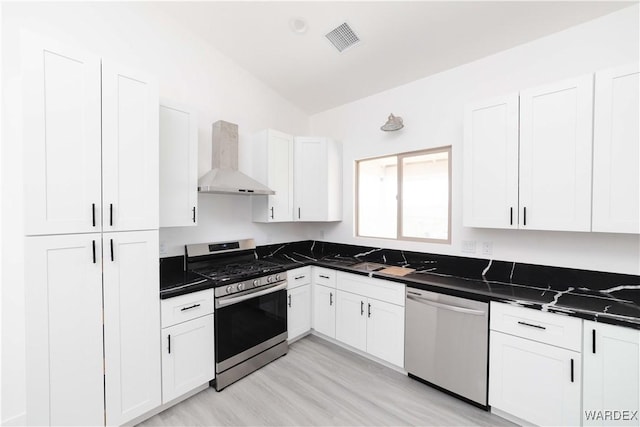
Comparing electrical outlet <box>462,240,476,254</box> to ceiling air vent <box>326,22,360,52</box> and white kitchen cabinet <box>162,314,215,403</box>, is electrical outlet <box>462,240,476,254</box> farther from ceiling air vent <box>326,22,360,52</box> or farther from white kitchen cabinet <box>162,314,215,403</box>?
white kitchen cabinet <box>162,314,215,403</box>

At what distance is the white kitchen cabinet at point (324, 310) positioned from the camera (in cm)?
290

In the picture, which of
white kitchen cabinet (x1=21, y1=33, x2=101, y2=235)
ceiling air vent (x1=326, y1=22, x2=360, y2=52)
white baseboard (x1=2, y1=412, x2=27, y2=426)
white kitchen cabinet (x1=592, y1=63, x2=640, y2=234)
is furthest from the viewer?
ceiling air vent (x1=326, y1=22, x2=360, y2=52)

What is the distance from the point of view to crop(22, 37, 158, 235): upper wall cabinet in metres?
1.45

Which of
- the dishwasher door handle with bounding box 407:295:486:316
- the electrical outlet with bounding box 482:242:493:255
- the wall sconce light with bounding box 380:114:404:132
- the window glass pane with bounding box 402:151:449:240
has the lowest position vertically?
the dishwasher door handle with bounding box 407:295:486:316

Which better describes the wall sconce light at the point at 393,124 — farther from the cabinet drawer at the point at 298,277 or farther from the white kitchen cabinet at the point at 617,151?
the cabinet drawer at the point at 298,277

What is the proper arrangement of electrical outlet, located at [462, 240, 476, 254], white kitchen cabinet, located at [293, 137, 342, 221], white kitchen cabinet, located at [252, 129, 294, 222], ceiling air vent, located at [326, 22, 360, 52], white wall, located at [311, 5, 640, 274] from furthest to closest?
1. white kitchen cabinet, located at [293, 137, 342, 221]
2. white kitchen cabinet, located at [252, 129, 294, 222]
3. electrical outlet, located at [462, 240, 476, 254]
4. ceiling air vent, located at [326, 22, 360, 52]
5. white wall, located at [311, 5, 640, 274]

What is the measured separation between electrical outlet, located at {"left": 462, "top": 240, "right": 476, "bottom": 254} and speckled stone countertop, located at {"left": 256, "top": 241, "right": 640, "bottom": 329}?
80mm

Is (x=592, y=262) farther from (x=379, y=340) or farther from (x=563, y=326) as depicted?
(x=379, y=340)

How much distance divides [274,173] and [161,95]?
1.31m

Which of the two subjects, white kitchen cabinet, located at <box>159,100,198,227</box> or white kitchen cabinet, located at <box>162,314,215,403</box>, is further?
white kitchen cabinet, located at <box>159,100,198,227</box>

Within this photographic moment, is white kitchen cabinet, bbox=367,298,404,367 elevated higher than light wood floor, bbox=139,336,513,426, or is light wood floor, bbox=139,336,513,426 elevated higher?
white kitchen cabinet, bbox=367,298,404,367

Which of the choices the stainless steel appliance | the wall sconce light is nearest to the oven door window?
the stainless steel appliance

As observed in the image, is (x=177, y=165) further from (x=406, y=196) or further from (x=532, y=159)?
(x=532, y=159)

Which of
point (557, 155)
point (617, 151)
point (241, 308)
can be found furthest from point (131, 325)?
point (617, 151)
